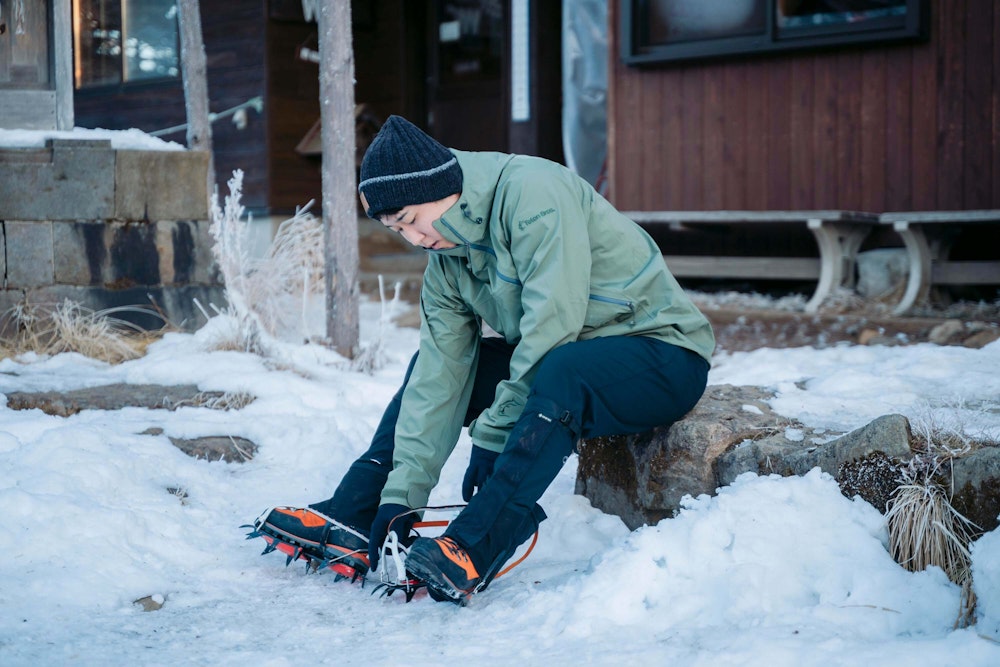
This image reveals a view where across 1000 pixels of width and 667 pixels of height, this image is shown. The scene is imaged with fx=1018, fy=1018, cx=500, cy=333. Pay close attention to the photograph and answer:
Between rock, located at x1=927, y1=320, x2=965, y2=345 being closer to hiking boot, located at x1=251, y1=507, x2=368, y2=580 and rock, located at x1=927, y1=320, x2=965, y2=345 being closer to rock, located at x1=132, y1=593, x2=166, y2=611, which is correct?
hiking boot, located at x1=251, y1=507, x2=368, y2=580

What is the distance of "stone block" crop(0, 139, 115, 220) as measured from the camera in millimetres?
4812

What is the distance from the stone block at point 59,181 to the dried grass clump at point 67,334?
45 centimetres

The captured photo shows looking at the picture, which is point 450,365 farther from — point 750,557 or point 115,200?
point 115,200

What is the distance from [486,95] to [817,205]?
3943mm

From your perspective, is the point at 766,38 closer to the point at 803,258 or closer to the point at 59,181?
the point at 803,258

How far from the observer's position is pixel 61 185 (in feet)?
16.1

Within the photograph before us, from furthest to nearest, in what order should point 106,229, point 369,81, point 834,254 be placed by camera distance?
point 369,81 < point 834,254 < point 106,229

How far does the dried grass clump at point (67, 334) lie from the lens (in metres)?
4.64

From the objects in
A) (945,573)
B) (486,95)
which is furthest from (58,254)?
(486,95)

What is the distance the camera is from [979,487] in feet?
6.59

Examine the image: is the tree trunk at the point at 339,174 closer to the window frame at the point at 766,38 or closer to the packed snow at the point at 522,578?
the packed snow at the point at 522,578

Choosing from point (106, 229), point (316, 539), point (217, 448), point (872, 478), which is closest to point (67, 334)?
point (106, 229)

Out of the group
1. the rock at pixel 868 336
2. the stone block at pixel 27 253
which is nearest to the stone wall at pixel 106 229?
the stone block at pixel 27 253

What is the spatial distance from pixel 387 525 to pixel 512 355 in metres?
0.49
